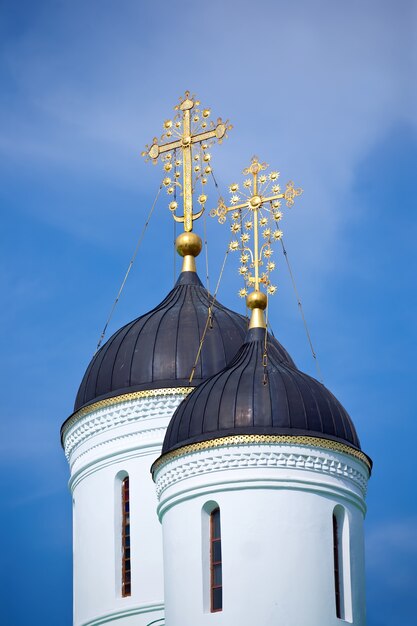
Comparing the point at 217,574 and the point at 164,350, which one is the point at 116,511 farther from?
the point at 217,574

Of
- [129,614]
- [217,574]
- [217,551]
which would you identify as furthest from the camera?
[129,614]

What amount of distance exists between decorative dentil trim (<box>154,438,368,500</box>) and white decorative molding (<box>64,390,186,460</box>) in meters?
2.61

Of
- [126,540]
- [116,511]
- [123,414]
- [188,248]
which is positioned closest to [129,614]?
[126,540]

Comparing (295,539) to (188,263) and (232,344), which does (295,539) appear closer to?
(232,344)

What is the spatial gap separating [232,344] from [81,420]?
2414 mm

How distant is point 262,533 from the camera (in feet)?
82.1

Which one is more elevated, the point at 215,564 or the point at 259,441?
the point at 259,441

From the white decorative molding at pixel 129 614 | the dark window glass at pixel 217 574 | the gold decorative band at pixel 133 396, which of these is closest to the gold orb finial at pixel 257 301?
the gold decorative band at pixel 133 396

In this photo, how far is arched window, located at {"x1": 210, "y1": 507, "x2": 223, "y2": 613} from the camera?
2522cm

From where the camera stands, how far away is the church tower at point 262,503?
24922 millimetres

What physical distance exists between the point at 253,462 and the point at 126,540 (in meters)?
3.96

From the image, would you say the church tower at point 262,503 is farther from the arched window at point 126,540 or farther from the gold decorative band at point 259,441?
the arched window at point 126,540

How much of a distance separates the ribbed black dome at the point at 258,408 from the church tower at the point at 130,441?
2.03 meters

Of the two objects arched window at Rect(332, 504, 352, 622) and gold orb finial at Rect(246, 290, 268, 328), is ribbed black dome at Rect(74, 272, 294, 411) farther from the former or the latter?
arched window at Rect(332, 504, 352, 622)
